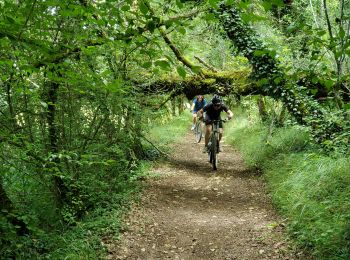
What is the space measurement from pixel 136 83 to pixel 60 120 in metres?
3.31

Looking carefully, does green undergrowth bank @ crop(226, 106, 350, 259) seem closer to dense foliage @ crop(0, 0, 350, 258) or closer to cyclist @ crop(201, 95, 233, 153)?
dense foliage @ crop(0, 0, 350, 258)

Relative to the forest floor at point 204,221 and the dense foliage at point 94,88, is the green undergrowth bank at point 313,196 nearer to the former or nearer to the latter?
the forest floor at point 204,221

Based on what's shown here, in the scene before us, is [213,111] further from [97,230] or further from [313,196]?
[97,230]

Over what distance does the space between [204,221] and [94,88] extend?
3.21 metres

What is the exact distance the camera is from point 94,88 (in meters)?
4.71

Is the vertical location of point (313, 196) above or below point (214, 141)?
below

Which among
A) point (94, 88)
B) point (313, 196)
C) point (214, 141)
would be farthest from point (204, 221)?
point (214, 141)

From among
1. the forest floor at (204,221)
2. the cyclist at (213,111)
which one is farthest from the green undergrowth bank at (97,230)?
the cyclist at (213,111)

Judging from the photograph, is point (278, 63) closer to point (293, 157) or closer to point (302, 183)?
point (293, 157)

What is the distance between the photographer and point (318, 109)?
8.95 m

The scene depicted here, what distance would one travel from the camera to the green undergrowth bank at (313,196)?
14.0 feet

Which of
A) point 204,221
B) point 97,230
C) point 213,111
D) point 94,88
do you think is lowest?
point 204,221

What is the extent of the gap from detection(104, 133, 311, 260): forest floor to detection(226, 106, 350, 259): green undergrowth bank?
26 cm

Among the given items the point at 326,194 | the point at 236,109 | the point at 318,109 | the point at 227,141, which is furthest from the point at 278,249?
the point at 236,109
